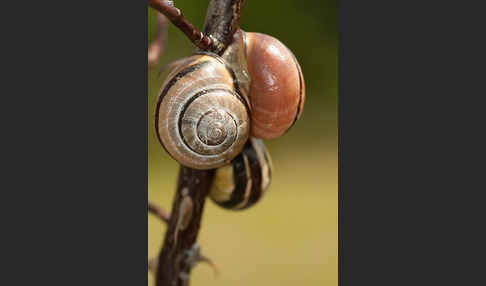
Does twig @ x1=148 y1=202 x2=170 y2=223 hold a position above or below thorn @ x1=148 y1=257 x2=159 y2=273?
above

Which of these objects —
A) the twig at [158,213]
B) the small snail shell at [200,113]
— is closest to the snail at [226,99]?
the small snail shell at [200,113]

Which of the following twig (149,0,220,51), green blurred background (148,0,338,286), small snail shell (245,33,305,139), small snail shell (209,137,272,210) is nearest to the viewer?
twig (149,0,220,51)

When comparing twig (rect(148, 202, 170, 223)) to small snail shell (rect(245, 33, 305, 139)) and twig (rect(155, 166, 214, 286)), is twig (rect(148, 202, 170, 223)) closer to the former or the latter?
twig (rect(155, 166, 214, 286))

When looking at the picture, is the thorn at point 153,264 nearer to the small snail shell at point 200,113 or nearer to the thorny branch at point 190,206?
the thorny branch at point 190,206

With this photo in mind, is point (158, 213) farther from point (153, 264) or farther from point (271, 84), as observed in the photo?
point (271, 84)

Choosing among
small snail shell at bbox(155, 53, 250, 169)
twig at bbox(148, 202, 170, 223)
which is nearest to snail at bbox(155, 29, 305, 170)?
small snail shell at bbox(155, 53, 250, 169)

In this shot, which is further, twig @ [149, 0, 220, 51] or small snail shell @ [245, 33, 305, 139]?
small snail shell @ [245, 33, 305, 139]
